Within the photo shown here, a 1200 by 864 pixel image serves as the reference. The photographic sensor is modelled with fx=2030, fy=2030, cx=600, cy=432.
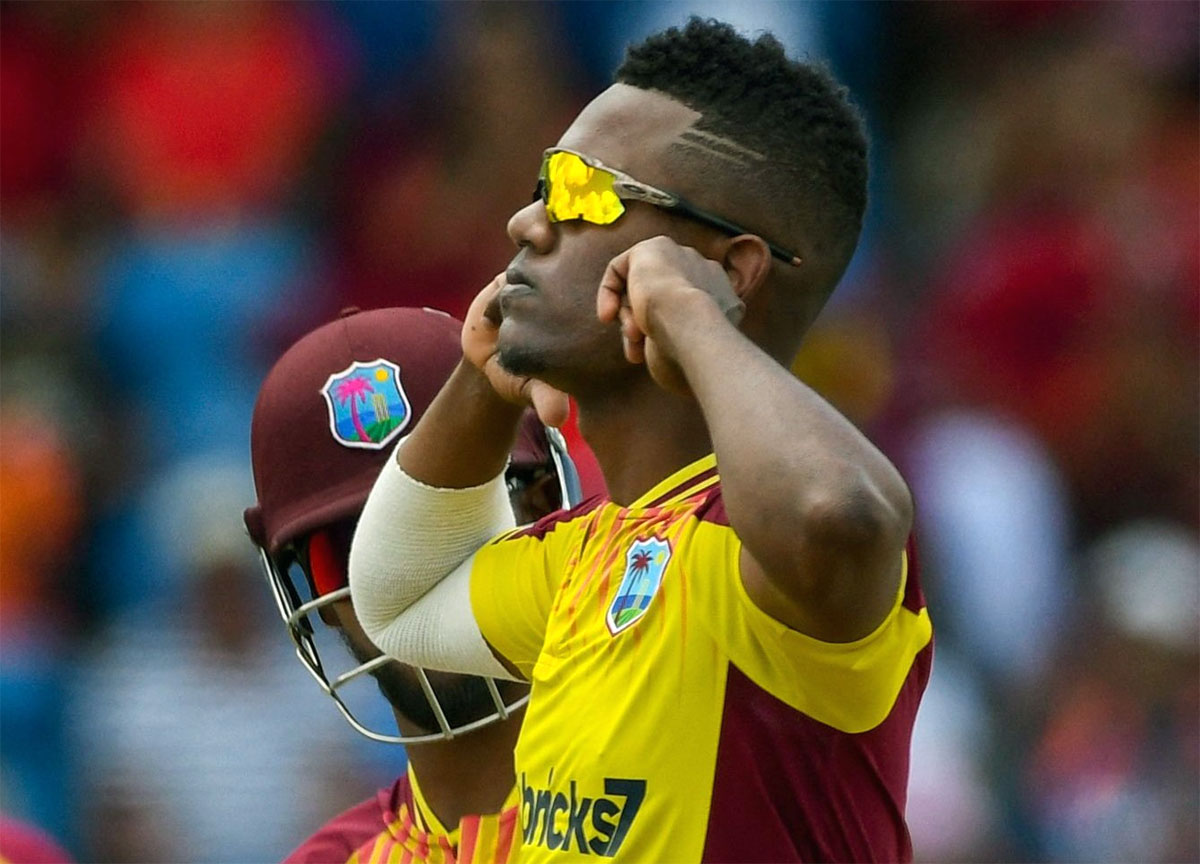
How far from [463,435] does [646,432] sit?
1.68 feet

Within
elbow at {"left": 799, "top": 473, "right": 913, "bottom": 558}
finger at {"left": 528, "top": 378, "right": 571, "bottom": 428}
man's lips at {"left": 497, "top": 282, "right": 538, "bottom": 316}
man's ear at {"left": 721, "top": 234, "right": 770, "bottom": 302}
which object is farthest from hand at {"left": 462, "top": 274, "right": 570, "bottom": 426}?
elbow at {"left": 799, "top": 473, "right": 913, "bottom": 558}

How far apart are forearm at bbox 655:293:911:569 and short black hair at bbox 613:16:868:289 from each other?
0.41m

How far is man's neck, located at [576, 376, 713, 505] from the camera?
2.59 m

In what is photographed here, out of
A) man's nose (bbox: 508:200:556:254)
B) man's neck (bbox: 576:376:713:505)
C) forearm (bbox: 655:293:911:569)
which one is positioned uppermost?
man's nose (bbox: 508:200:556:254)

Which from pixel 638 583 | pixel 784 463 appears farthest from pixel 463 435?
pixel 784 463

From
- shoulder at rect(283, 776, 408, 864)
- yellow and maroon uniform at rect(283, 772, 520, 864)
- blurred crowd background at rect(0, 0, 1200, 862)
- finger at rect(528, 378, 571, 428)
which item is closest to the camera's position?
finger at rect(528, 378, 571, 428)

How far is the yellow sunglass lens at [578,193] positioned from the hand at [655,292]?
0.11 meters

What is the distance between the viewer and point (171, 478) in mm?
6871

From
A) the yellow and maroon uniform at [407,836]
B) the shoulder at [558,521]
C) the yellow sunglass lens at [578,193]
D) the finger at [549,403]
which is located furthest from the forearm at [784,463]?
the yellow and maroon uniform at [407,836]

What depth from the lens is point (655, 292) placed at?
2311mm

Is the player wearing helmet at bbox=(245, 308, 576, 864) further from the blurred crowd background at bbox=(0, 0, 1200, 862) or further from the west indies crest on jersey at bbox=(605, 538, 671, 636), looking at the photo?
the blurred crowd background at bbox=(0, 0, 1200, 862)

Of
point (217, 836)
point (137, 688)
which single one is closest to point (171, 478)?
point (137, 688)

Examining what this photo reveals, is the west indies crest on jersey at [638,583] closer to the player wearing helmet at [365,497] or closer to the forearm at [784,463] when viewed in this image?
the forearm at [784,463]

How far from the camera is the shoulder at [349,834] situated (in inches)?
147
